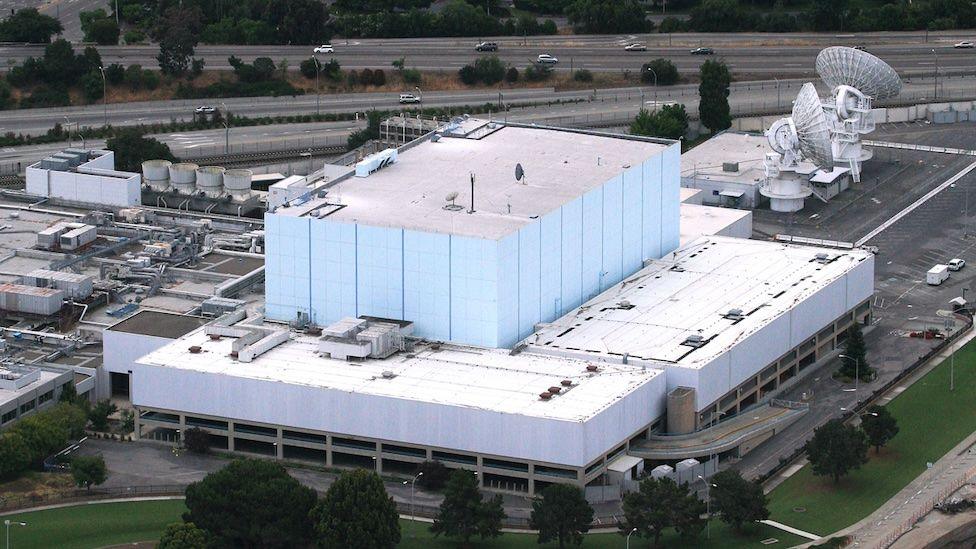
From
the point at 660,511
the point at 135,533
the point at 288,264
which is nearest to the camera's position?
the point at 660,511

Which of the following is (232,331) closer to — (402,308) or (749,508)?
(402,308)

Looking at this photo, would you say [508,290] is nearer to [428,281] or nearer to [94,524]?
[428,281]

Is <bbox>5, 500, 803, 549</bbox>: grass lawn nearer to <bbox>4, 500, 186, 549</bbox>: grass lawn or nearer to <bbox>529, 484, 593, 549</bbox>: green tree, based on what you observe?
<bbox>4, 500, 186, 549</bbox>: grass lawn

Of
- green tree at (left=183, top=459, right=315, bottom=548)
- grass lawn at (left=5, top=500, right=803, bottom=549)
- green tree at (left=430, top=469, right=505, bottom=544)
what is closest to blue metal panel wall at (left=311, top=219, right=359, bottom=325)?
grass lawn at (left=5, top=500, right=803, bottom=549)

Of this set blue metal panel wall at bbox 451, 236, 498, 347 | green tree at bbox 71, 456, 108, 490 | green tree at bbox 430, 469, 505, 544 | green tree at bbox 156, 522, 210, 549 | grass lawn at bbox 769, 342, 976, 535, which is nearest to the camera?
green tree at bbox 156, 522, 210, 549

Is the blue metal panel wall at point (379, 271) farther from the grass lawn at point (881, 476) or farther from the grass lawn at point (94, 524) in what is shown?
the grass lawn at point (881, 476)

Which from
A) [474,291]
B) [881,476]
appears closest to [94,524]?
[474,291]
